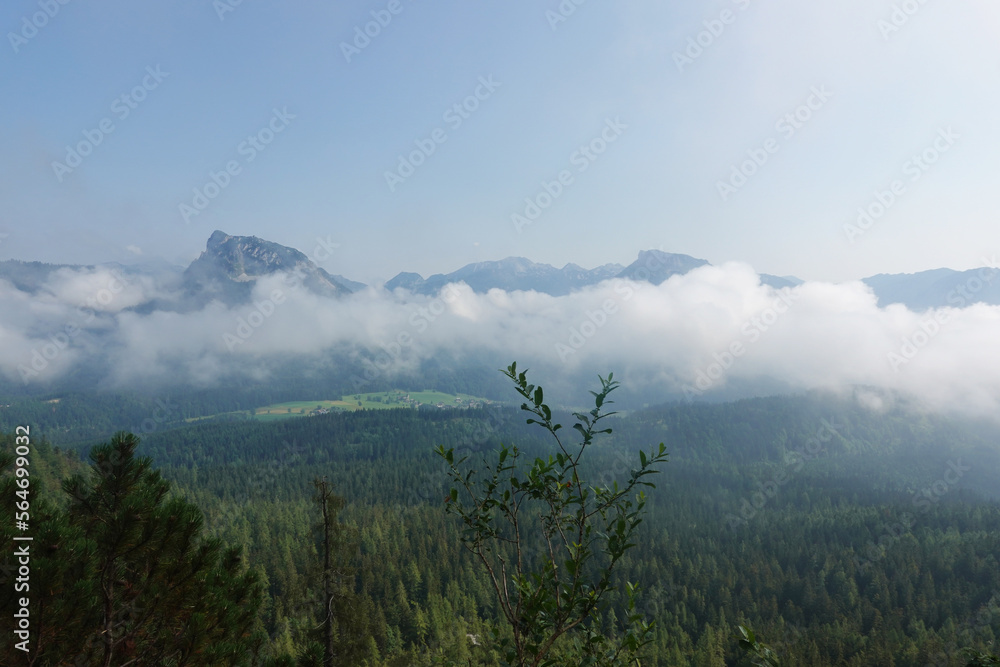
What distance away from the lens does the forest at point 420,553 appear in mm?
5176

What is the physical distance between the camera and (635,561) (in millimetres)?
71750

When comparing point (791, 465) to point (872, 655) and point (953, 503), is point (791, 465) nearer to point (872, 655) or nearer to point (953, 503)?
point (953, 503)

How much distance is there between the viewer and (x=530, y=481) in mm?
4566

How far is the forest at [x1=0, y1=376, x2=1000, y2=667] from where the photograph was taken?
5.18 metres

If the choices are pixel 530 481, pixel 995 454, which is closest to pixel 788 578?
pixel 530 481

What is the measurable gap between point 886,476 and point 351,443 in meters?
186

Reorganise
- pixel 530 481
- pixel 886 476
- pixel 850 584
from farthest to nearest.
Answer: pixel 886 476 < pixel 850 584 < pixel 530 481

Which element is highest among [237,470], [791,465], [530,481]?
[530,481]

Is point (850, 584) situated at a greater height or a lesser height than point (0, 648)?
lesser

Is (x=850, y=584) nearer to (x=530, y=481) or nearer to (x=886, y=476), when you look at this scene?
(x=530, y=481)

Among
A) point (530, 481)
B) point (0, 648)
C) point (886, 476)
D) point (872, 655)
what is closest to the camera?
point (0, 648)

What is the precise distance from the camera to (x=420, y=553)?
68375 millimetres

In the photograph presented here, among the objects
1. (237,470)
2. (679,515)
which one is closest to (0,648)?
(679,515)

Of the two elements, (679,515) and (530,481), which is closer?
(530,481)
